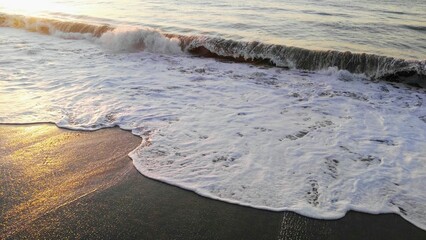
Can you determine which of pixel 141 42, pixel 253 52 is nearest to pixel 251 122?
pixel 253 52

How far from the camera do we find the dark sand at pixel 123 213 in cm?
294

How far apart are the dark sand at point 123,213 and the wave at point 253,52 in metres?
5.88

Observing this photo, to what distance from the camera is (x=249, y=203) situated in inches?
133

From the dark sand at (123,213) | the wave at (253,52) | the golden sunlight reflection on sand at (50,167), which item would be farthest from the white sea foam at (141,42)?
the dark sand at (123,213)

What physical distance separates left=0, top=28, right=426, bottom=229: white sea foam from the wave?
403 mm

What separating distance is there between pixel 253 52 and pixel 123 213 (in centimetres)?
735

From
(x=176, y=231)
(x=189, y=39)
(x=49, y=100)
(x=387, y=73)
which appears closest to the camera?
(x=176, y=231)

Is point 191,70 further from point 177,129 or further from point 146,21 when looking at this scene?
point 146,21

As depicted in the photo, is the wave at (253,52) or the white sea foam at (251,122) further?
the wave at (253,52)

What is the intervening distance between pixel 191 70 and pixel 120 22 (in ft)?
21.9

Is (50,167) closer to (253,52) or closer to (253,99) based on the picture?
(253,99)

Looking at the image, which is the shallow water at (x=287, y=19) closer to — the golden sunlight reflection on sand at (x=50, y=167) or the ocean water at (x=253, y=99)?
the ocean water at (x=253, y=99)

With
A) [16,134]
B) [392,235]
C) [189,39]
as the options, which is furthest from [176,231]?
[189,39]

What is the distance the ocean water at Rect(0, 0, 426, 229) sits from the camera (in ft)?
12.4
